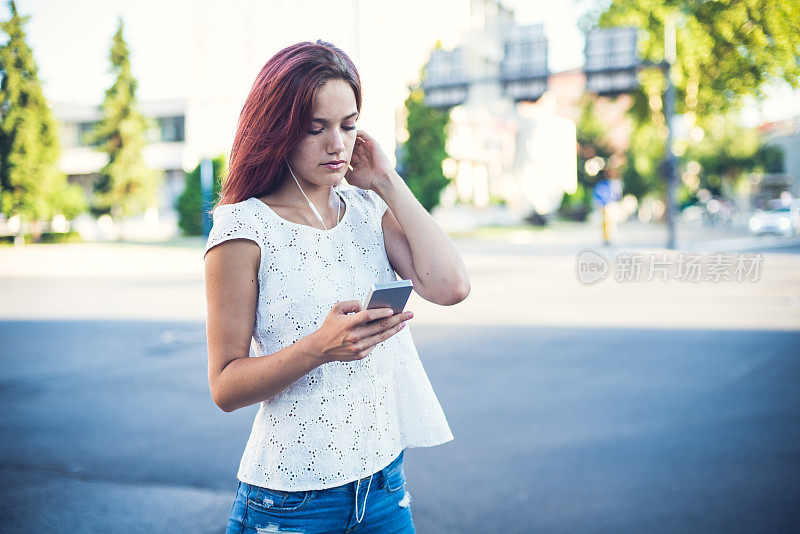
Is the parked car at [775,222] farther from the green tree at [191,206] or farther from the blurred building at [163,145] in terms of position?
the blurred building at [163,145]

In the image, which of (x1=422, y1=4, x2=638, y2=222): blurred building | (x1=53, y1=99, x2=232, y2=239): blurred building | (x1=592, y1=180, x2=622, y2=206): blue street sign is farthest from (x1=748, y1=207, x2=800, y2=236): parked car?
(x1=53, y1=99, x2=232, y2=239): blurred building

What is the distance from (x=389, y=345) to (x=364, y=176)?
0.44 metres

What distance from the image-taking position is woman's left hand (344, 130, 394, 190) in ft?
6.22

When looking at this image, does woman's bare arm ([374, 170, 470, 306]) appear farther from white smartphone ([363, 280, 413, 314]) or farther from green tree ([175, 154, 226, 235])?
green tree ([175, 154, 226, 235])

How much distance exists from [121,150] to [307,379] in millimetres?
42303

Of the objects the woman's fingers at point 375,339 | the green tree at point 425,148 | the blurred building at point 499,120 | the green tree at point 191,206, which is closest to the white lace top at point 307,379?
the woman's fingers at point 375,339

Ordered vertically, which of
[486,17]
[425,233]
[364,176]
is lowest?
[425,233]

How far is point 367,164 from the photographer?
75.6 inches

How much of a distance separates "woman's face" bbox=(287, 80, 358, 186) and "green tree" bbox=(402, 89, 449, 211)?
108ft

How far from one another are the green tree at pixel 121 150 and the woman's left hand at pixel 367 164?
1644 inches

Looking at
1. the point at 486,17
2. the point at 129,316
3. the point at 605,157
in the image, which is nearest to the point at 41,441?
the point at 129,316

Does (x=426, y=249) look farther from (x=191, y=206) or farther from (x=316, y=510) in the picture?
(x=191, y=206)

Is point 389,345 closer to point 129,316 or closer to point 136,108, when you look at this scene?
point 129,316

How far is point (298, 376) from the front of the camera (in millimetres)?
1562
